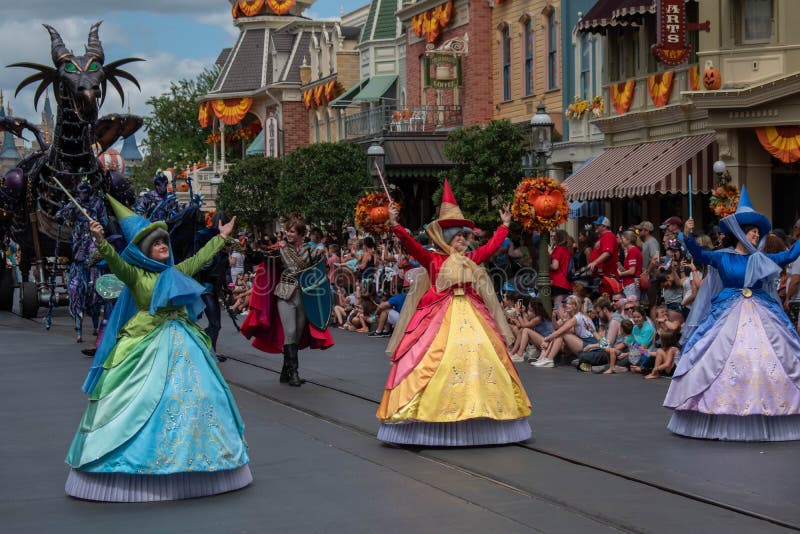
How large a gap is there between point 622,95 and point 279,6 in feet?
123

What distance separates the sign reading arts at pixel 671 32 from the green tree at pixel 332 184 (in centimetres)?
1345

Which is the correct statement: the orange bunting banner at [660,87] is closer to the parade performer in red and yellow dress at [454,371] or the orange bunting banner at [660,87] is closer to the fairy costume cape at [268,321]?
the fairy costume cape at [268,321]

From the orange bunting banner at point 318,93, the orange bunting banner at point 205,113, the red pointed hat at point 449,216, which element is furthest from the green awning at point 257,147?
the red pointed hat at point 449,216

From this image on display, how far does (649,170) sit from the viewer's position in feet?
76.9

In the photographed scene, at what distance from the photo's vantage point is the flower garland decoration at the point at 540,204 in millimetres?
17141

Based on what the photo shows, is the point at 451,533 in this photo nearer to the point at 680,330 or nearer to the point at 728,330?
the point at 728,330

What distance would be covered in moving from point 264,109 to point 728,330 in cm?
5073

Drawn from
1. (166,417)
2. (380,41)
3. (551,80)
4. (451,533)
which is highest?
(380,41)

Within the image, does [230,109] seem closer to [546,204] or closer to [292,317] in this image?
[546,204]

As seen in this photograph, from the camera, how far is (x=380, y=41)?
139 ft

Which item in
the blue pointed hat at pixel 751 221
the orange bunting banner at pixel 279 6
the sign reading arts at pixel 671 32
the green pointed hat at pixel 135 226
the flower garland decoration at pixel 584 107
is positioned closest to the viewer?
the green pointed hat at pixel 135 226

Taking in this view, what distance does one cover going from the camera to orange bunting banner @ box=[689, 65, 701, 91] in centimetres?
2262

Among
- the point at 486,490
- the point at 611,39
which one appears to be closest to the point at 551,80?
the point at 611,39

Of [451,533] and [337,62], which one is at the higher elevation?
[337,62]
